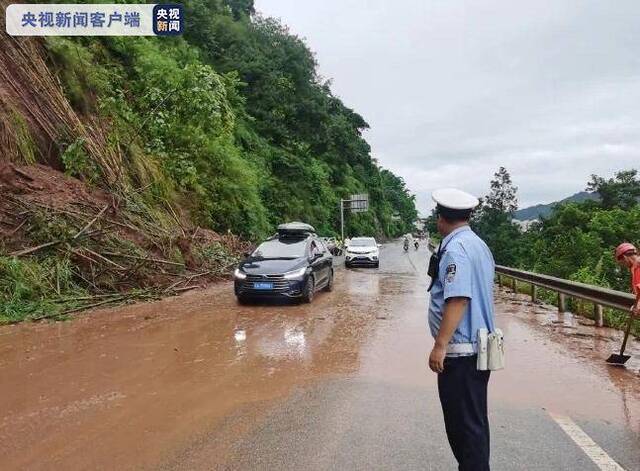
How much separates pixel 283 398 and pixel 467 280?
3054mm

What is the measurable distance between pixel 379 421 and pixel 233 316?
6.24 meters

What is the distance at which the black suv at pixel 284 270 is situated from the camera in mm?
11984

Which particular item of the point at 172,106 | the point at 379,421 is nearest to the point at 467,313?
the point at 379,421

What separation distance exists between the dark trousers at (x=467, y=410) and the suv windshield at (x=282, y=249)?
33.3 feet

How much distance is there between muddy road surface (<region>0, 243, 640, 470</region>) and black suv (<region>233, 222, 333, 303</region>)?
1972 millimetres

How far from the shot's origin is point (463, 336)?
312 centimetres

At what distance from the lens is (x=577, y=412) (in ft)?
16.9

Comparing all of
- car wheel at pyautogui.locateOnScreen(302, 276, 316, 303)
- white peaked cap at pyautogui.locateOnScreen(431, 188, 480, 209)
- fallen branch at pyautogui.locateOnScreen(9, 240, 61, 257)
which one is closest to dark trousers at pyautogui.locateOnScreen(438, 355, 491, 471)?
white peaked cap at pyautogui.locateOnScreen(431, 188, 480, 209)

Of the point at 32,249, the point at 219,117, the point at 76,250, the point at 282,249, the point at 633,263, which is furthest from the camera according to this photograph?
the point at 219,117

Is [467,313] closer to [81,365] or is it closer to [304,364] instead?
[304,364]

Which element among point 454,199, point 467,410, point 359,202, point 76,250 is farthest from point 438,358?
point 359,202

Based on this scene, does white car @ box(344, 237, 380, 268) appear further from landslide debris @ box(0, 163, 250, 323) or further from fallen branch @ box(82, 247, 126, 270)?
fallen branch @ box(82, 247, 126, 270)

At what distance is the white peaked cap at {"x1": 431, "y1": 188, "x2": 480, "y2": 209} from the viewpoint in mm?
3273

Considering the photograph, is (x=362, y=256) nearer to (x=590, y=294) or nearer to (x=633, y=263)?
(x=590, y=294)
